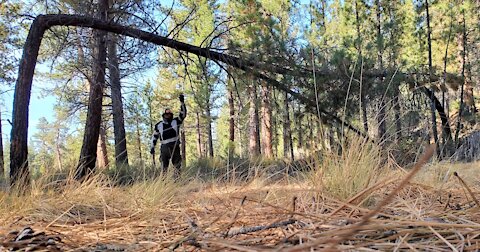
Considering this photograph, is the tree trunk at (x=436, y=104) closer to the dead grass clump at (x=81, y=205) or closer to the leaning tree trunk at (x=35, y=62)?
the leaning tree trunk at (x=35, y=62)

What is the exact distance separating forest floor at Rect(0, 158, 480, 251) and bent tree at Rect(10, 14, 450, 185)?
6.94 feet

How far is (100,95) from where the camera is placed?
6.65m

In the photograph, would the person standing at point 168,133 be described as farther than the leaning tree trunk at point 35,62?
Yes

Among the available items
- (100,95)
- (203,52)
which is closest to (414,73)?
(203,52)

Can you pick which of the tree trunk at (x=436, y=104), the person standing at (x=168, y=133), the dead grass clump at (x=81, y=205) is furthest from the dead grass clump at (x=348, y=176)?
the person standing at (x=168, y=133)

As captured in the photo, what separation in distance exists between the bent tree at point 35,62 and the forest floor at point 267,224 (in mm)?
2115

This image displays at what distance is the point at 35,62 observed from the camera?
4414mm

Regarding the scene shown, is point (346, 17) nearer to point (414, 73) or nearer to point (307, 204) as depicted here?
point (414, 73)

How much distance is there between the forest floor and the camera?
0.77 m

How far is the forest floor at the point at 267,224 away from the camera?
0.77 meters

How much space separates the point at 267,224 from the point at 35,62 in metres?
4.28

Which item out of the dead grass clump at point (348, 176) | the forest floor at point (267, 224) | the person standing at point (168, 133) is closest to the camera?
the forest floor at point (267, 224)

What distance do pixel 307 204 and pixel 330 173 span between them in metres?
0.44

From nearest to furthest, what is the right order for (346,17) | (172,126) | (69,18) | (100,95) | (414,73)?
(69,18)
(414,73)
(100,95)
(172,126)
(346,17)
